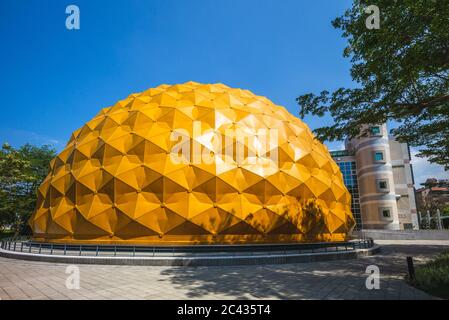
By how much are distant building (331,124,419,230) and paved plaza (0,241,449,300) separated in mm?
38780

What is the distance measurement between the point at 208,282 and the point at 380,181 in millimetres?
47498

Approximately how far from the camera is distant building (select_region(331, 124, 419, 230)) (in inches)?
1841

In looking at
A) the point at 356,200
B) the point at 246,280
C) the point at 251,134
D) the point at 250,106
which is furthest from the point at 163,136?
the point at 356,200

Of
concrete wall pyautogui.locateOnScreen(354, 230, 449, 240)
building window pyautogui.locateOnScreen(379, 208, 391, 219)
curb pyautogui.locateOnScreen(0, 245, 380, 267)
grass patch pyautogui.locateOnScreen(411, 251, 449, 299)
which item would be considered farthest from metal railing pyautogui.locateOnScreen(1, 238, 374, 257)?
building window pyautogui.locateOnScreen(379, 208, 391, 219)

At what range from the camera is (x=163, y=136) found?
1867 centimetres

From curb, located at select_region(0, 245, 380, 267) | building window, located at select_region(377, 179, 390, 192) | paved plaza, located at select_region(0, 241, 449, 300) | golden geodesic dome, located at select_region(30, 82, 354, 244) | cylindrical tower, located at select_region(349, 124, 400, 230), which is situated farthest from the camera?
building window, located at select_region(377, 179, 390, 192)

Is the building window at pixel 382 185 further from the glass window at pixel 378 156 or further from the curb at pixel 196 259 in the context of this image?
the curb at pixel 196 259

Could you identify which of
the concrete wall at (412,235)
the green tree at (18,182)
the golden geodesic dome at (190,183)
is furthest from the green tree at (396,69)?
the green tree at (18,182)

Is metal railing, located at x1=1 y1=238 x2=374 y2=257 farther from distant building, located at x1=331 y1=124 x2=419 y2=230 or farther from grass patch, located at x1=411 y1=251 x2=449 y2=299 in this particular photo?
distant building, located at x1=331 y1=124 x2=419 y2=230

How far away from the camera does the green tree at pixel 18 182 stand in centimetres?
3048

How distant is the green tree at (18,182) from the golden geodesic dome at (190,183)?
13138mm

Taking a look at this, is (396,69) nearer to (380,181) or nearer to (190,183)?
(190,183)
